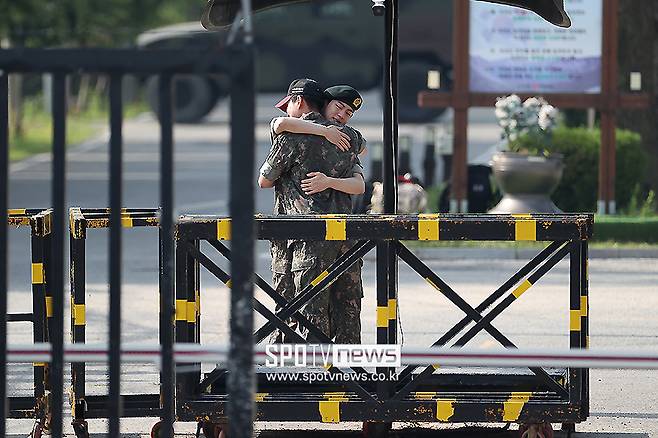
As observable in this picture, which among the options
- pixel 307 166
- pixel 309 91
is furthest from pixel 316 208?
pixel 309 91

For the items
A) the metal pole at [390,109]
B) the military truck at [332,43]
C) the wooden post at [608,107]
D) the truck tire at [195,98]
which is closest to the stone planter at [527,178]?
the wooden post at [608,107]

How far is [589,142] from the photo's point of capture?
59.0ft

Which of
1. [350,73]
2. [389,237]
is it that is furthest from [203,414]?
[350,73]

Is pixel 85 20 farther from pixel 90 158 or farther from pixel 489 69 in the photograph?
pixel 489 69

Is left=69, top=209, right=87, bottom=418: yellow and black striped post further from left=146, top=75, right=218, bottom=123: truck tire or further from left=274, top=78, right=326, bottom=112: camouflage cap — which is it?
left=146, top=75, right=218, bottom=123: truck tire

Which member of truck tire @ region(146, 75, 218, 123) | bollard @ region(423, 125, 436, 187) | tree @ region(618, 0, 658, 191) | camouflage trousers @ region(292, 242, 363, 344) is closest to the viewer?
camouflage trousers @ region(292, 242, 363, 344)

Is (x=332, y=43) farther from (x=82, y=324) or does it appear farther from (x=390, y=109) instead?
(x=82, y=324)

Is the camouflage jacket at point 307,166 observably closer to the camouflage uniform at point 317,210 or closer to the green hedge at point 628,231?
the camouflage uniform at point 317,210

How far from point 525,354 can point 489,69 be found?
1196 cm

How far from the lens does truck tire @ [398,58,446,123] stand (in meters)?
32.5

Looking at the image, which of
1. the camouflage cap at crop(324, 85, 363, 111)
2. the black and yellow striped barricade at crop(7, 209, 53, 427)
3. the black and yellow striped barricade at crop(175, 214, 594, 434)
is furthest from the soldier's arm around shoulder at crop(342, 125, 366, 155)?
the black and yellow striped barricade at crop(7, 209, 53, 427)

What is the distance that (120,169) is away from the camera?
4195mm

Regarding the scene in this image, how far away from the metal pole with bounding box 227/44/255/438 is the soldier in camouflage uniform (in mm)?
3545

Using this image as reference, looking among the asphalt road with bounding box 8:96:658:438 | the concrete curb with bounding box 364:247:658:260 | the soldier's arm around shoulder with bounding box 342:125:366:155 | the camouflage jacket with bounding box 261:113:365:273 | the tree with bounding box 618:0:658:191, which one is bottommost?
the asphalt road with bounding box 8:96:658:438
